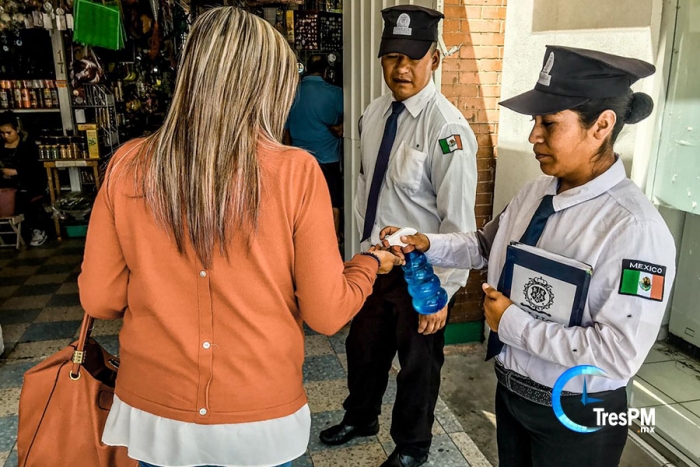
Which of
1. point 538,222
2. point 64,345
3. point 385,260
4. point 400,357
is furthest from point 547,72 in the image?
point 64,345

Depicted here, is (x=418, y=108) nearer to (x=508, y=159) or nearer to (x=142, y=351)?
(x=508, y=159)

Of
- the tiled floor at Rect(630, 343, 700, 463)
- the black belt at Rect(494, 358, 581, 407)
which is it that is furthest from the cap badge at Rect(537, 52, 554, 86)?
the tiled floor at Rect(630, 343, 700, 463)

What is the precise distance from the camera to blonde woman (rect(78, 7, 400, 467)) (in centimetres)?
122

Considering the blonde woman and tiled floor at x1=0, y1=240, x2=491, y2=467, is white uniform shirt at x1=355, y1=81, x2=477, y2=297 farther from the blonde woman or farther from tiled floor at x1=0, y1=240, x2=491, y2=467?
the blonde woman

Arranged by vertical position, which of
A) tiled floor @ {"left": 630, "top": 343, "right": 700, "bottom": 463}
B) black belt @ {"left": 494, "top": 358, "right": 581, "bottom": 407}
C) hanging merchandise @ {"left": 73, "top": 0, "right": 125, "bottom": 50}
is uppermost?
hanging merchandise @ {"left": 73, "top": 0, "right": 125, "bottom": 50}

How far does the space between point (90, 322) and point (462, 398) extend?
241cm

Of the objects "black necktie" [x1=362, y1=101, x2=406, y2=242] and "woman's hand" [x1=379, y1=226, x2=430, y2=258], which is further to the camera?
"black necktie" [x1=362, y1=101, x2=406, y2=242]

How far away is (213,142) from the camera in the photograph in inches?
47.6

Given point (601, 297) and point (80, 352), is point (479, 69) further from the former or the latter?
point (80, 352)

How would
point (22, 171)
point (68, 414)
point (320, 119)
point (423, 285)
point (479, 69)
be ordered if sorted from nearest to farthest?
point (68, 414) < point (423, 285) < point (479, 69) < point (320, 119) < point (22, 171)

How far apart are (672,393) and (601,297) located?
1.81 meters

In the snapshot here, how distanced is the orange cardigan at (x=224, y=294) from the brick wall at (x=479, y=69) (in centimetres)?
231

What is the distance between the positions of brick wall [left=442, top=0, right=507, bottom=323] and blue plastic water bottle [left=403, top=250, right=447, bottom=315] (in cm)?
149

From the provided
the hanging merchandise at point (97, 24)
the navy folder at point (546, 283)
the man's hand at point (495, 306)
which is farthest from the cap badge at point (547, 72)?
the hanging merchandise at point (97, 24)
